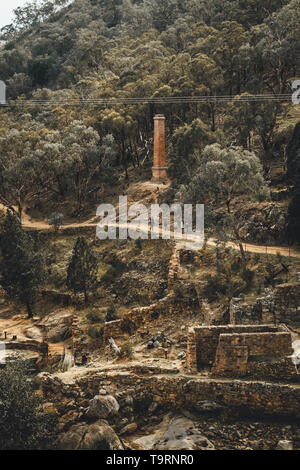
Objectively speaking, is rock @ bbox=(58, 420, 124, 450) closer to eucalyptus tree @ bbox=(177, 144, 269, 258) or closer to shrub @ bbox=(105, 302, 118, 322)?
shrub @ bbox=(105, 302, 118, 322)

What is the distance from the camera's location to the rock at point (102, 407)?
15570 mm

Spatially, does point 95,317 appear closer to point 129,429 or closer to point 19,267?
point 19,267

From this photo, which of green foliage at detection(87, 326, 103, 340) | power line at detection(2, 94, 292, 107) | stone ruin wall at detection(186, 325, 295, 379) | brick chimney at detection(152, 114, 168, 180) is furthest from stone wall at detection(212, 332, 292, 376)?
brick chimney at detection(152, 114, 168, 180)

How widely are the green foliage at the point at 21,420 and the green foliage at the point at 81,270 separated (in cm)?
1168

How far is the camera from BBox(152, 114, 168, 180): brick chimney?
40031 mm

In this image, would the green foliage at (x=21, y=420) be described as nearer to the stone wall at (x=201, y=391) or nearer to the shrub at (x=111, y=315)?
the stone wall at (x=201, y=391)

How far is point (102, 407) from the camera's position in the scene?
1565 centimetres

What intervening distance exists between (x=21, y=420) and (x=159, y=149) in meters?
28.9

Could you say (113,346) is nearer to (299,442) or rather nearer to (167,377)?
(167,377)

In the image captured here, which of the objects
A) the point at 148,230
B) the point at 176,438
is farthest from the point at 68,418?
the point at 148,230

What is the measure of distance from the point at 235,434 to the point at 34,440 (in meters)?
6.42

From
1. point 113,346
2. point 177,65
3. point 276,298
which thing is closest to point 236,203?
point 276,298

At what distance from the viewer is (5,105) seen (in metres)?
66.2

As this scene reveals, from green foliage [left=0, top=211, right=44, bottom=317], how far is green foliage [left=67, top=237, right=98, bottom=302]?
222cm
